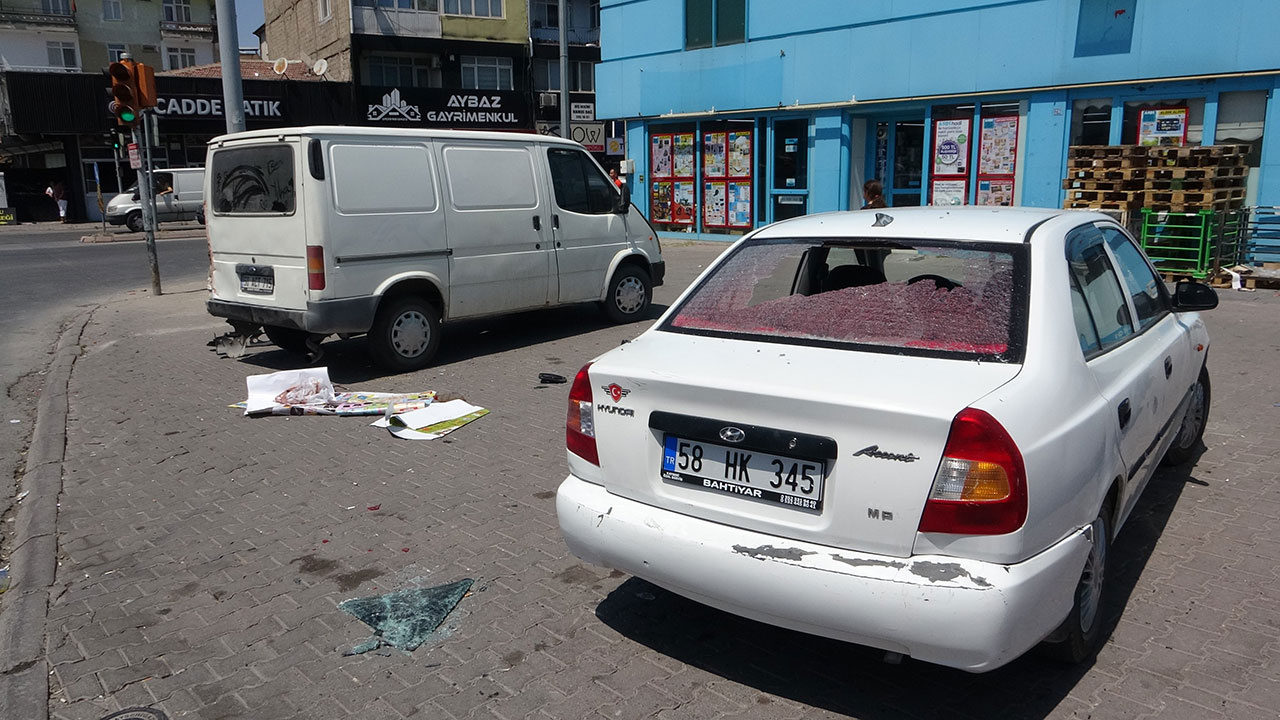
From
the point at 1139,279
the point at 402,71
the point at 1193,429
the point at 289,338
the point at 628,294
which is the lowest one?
the point at 289,338

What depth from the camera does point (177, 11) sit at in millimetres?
52594

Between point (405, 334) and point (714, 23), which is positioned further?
point (714, 23)

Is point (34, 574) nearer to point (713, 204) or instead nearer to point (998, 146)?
point (998, 146)

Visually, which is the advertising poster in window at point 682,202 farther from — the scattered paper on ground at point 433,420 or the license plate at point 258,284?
the scattered paper on ground at point 433,420

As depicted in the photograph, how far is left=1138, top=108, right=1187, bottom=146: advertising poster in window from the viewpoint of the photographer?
45.8 feet

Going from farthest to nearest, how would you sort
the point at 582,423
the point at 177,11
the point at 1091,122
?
the point at 177,11 → the point at 1091,122 → the point at 582,423

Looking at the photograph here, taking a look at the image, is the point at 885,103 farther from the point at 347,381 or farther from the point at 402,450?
the point at 402,450

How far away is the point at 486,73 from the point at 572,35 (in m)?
5.99

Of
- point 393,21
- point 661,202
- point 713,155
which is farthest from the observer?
point 393,21

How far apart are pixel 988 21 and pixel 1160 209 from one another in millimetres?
4709

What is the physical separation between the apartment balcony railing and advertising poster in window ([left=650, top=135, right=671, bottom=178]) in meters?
25.6

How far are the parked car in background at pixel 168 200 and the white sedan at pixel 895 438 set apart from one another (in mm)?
31177

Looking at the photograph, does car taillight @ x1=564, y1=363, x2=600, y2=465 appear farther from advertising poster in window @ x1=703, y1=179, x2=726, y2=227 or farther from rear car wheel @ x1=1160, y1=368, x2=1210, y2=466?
advertising poster in window @ x1=703, y1=179, x2=726, y2=227

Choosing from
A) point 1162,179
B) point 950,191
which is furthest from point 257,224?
point 950,191
